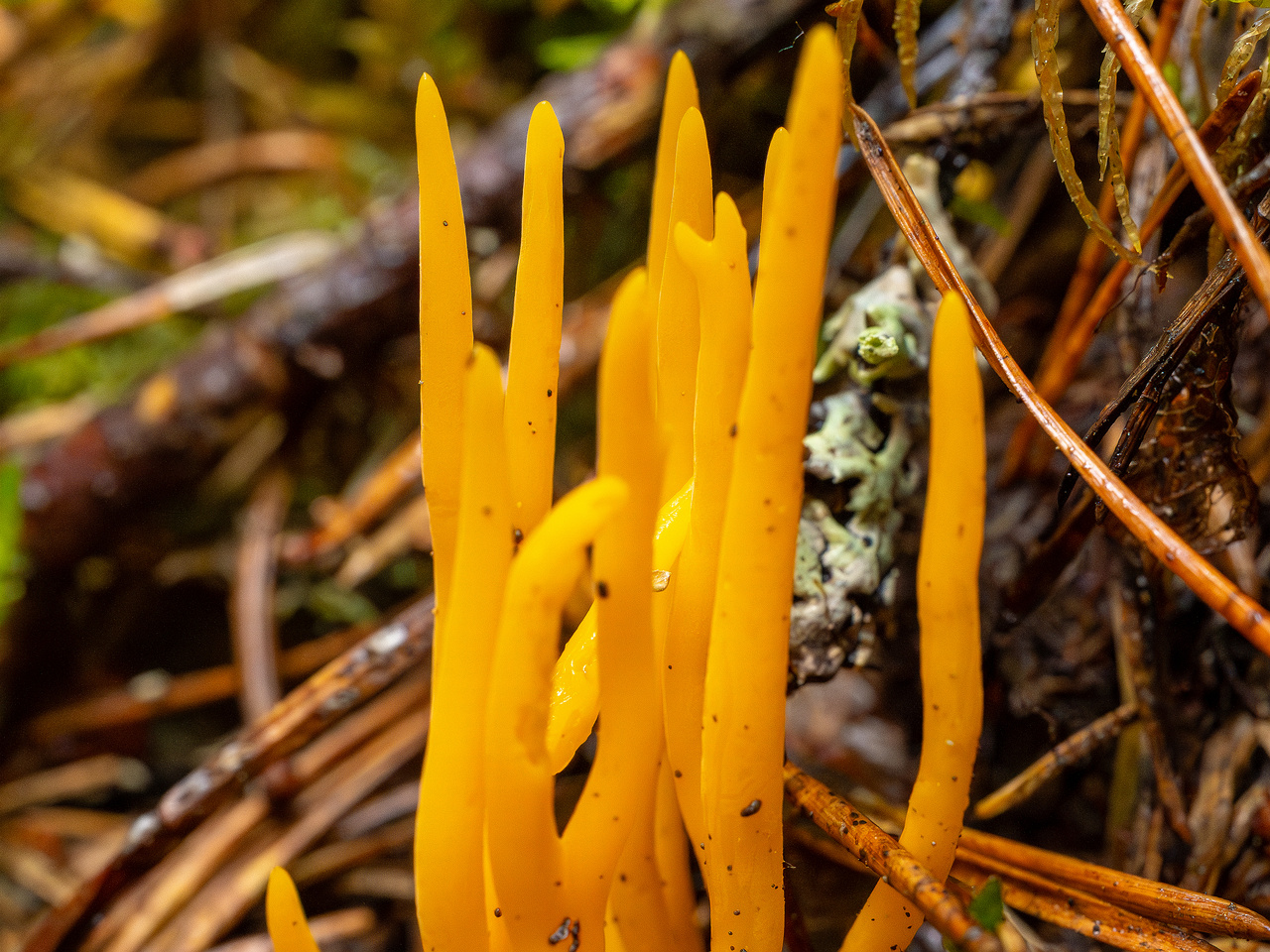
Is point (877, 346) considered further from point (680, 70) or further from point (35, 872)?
point (35, 872)

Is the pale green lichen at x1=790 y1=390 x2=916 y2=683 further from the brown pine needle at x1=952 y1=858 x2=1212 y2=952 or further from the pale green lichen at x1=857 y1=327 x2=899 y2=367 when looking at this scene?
the brown pine needle at x1=952 y1=858 x2=1212 y2=952

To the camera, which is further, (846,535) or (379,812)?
(379,812)

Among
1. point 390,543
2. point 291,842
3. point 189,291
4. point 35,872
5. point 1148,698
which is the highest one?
point 189,291

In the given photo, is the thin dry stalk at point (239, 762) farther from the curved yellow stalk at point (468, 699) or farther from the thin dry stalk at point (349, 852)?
the curved yellow stalk at point (468, 699)

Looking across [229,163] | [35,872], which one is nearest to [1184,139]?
[35,872]

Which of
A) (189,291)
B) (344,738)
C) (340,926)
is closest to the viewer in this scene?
(340,926)

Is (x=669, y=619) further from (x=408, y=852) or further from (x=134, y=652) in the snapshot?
(x=134, y=652)
